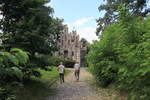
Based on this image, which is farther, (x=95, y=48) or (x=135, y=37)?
(x=95, y=48)

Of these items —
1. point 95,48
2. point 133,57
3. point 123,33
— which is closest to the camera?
point 133,57

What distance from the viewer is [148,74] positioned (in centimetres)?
→ 619

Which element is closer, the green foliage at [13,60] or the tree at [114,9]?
the green foliage at [13,60]

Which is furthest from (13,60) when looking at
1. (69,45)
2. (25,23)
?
(69,45)

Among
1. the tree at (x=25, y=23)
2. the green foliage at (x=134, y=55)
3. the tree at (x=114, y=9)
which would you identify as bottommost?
the green foliage at (x=134, y=55)

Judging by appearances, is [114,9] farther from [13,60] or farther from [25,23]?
[13,60]

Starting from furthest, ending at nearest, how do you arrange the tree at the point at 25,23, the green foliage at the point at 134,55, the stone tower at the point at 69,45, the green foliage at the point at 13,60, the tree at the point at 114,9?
the stone tower at the point at 69,45 → the tree at the point at 114,9 → the tree at the point at 25,23 → the green foliage at the point at 134,55 → the green foliage at the point at 13,60

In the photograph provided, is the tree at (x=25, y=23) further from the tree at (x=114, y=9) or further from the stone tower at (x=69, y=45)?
the stone tower at (x=69, y=45)

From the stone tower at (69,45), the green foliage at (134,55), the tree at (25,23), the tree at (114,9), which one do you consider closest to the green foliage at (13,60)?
the green foliage at (134,55)

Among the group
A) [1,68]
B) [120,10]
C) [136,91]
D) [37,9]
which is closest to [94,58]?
[37,9]

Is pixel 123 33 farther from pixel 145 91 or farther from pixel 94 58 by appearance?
pixel 94 58

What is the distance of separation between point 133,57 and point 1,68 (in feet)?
16.6

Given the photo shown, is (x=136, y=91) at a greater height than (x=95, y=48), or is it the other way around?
(x=95, y=48)

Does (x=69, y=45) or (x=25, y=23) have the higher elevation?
(x=69, y=45)
